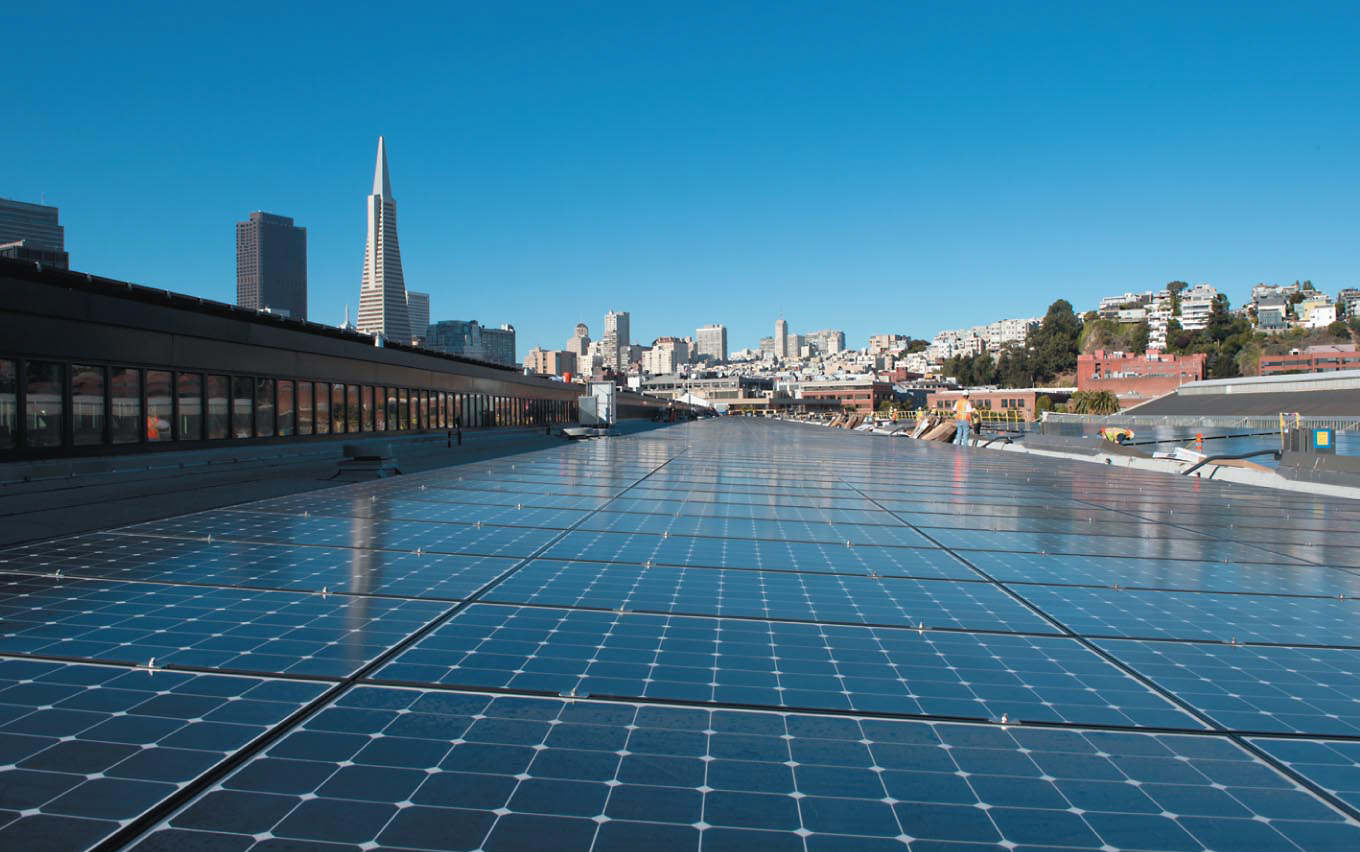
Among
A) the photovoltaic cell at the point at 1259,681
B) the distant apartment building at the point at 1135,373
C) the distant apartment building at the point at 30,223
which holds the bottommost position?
the photovoltaic cell at the point at 1259,681

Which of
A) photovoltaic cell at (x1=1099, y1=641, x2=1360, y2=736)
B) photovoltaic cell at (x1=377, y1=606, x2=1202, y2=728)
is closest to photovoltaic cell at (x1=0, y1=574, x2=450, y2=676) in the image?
photovoltaic cell at (x1=377, y1=606, x2=1202, y2=728)

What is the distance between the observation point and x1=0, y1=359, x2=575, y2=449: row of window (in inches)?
881

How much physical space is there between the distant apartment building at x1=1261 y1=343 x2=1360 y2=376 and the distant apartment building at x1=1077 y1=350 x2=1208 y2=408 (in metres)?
12.7

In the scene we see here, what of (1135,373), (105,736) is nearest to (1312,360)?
(1135,373)

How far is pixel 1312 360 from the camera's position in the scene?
16050 centimetres

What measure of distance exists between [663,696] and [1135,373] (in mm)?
194182

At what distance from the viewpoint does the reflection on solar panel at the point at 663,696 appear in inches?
153

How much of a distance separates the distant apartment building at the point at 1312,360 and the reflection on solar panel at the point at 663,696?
18872 cm

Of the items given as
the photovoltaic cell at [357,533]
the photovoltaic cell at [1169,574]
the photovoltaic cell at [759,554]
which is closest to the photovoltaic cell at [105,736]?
the photovoltaic cell at [357,533]

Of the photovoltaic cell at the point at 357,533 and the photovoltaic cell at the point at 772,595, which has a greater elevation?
the photovoltaic cell at the point at 357,533

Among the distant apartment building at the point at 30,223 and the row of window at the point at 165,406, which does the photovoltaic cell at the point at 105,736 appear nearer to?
the row of window at the point at 165,406

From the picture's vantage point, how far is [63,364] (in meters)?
23.4

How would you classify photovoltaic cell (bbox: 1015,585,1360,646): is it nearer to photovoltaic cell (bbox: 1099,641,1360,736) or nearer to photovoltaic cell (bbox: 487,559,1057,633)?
photovoltaic cell (bbox: 1099,641,1360,736)

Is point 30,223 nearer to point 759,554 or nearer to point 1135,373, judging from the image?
point 759,554
